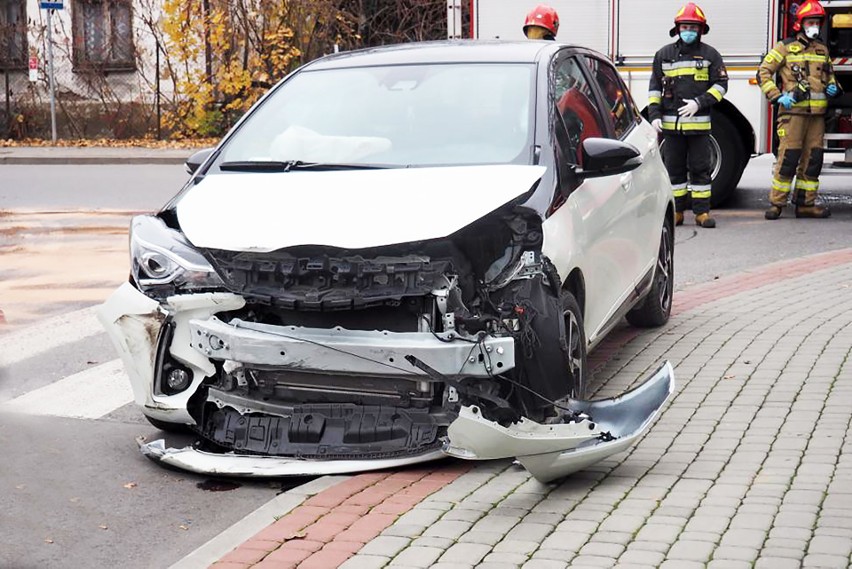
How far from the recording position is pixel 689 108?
1261 centimetres

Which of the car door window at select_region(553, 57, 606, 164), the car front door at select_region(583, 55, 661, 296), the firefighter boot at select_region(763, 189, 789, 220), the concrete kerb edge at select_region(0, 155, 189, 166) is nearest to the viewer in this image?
the car door window at select_region(553, 57, 606, 164)

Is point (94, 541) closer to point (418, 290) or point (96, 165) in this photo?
point (418, 290)

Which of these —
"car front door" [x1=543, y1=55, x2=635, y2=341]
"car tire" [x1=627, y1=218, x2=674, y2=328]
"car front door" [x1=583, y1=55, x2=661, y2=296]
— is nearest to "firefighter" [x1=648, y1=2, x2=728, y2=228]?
"car tire" [x1=627, y1=218, x2=674, y2=328]

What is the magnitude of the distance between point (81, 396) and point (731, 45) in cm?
965

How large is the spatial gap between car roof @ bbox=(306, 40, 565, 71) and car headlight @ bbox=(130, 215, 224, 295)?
65.5 inches

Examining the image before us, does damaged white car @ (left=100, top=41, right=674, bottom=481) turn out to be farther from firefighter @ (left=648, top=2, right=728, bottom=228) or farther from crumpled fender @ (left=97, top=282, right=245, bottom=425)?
firefighter @ (left=648, top=2, right=728, bottom=228)

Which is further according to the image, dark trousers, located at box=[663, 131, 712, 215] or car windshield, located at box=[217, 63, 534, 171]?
dark trousers, located at box=[663, 131, 712, 215]

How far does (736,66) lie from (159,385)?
33.4 feet

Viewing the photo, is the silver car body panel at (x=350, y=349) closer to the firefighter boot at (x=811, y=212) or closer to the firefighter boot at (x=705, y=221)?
the firefighter boot at (x=705, y=221)

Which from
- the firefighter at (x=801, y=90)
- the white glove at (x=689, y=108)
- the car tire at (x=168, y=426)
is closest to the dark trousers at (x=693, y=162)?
the white glove at (x=689, y=108)

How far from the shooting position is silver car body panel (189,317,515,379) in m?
4.91

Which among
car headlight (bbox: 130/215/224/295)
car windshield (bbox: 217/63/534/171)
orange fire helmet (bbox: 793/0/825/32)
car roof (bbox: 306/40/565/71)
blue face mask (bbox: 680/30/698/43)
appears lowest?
car headlight (bbox: 130/215/224/295)

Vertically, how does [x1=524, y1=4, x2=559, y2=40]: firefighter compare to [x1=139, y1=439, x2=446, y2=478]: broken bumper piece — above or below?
above

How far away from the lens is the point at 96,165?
21.8m
